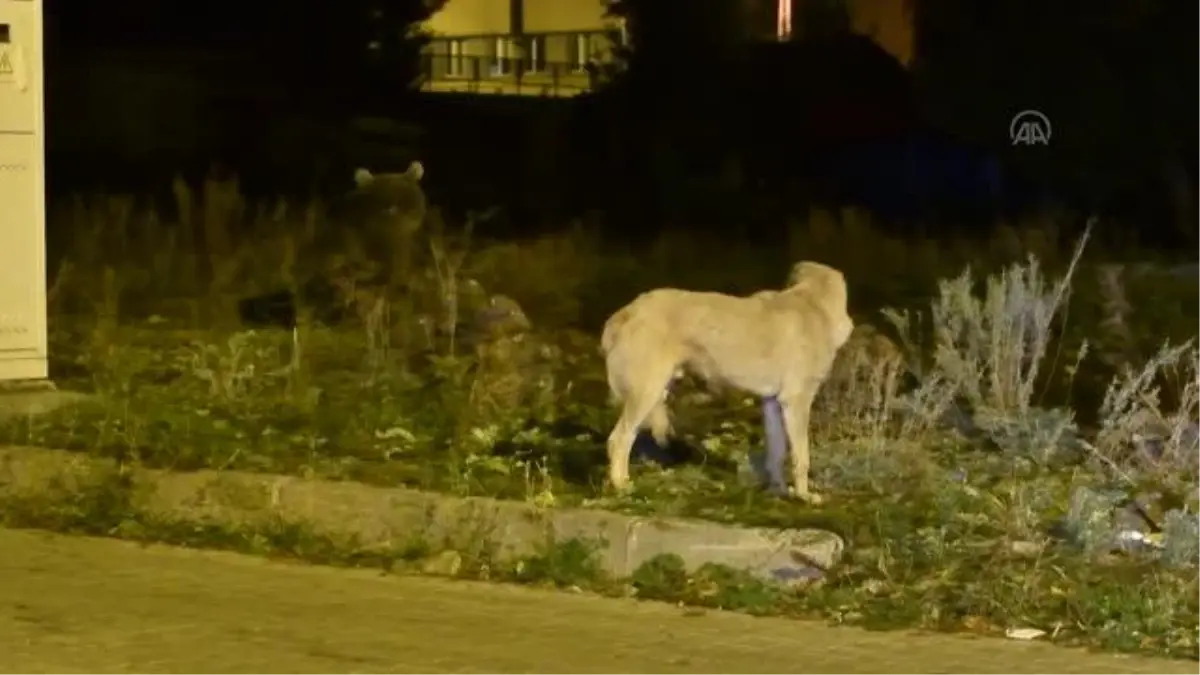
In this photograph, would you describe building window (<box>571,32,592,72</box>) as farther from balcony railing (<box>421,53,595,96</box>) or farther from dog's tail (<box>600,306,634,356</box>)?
dog's tail (<box>600,306,634,356</box>)

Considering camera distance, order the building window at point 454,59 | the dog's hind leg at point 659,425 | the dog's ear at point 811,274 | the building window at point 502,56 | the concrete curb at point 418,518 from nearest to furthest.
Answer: the concrete curb at point 418,518 < the dog's ear at point 811,274 < the dog's hind leg at point 659,425 < the building window at point 454,59 < the building window at point 502,56

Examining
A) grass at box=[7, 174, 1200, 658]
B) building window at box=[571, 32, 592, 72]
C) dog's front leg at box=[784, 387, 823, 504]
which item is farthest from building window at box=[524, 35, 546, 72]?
dog's front leg at box=[784, 387, 823, 504]

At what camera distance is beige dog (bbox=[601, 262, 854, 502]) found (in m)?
8.30

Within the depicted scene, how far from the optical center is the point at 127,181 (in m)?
26.6

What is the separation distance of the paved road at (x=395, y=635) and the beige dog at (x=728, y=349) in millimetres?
974

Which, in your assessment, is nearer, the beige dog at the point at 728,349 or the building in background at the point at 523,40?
the beige dog at the point at 728,349

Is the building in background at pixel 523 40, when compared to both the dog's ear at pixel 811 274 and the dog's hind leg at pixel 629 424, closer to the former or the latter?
the dog's ear at pixel 811 274

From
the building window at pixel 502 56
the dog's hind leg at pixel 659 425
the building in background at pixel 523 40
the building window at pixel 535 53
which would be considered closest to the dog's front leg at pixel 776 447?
the dog's hind leg at pixel 659 425

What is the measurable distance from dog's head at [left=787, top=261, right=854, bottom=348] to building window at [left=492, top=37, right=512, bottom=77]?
38.5 m

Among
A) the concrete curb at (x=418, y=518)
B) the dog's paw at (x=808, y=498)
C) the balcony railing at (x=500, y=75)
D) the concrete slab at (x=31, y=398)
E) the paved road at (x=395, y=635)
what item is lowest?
the paved road at (x=395, y=635)

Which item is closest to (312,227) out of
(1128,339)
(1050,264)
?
(1050,264)

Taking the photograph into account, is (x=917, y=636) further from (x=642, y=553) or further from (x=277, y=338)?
(x=277, y=338)

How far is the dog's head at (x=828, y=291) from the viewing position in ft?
28.3

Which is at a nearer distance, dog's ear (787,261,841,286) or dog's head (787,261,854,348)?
dog's head (787,261,854,348)
